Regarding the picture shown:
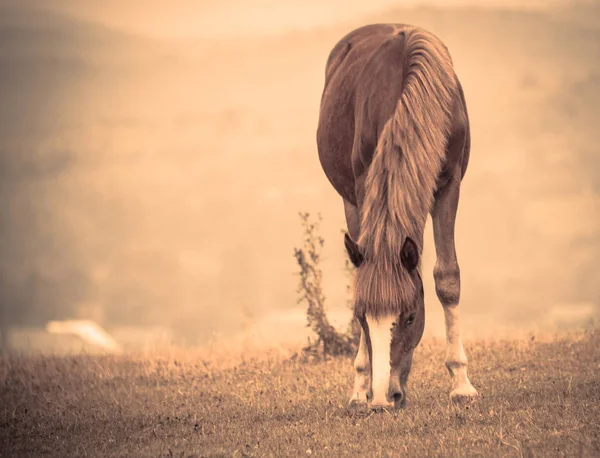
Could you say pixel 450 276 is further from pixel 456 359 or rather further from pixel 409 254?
pixel 409 254

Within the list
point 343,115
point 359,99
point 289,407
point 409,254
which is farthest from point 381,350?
point 343,115

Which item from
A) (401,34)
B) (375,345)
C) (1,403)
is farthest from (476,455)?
(1,403)

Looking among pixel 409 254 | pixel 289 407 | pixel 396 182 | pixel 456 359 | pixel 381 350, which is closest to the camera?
pixel 381 350

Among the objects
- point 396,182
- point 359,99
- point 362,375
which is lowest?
point 362,375

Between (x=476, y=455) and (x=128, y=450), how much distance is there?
3.15 metres

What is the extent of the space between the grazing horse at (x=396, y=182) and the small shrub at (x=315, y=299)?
318cm


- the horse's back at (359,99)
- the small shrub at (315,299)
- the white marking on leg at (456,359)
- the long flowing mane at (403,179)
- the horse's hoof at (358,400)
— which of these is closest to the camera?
the long flowing mane at (403,179)

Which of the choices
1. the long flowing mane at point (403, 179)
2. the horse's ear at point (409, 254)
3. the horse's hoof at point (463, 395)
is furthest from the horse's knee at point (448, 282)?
the horse's ear at point (409, 254)

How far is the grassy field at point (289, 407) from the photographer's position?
766cm

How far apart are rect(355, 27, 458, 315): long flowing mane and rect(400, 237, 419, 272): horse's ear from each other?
2.0 inches

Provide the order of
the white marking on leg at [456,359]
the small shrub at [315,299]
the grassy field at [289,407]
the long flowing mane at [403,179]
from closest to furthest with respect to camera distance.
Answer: the grassy field at [289,407] → the long flowing mane at [403,179] → the white marking on leg at [456,359] → the small shrub at [315,299]

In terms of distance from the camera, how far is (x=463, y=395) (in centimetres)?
916

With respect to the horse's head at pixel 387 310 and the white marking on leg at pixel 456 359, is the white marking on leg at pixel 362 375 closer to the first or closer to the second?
the white marking on leg at pixel 456 359

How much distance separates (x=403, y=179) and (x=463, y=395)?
2.41 metres
